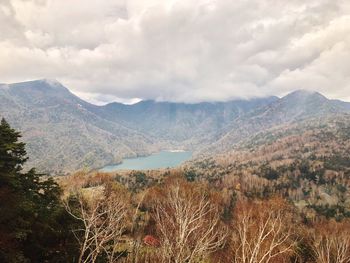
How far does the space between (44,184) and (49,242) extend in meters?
15.1

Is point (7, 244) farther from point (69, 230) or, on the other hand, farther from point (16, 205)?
point (69, 230)

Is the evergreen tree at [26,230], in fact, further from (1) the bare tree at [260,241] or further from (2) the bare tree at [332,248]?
(2) the bare tree at [332,248]

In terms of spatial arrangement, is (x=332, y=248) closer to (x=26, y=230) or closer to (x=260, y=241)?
(x=260, y=241)

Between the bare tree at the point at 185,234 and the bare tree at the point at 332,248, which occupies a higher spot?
the bare tree at the point at 185,234

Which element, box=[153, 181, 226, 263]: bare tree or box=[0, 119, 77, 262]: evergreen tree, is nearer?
box=[153, 181, 226, 263]: bare tree

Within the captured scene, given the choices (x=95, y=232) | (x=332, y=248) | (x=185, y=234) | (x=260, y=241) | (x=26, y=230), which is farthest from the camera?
(x=332, y=248)

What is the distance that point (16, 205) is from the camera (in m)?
20.3

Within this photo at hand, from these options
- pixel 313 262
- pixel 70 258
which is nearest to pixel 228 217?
pixel 313 262

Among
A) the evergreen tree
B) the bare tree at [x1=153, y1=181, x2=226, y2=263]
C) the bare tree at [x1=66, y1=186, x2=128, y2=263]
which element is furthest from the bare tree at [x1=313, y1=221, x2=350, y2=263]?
the evergreen tree

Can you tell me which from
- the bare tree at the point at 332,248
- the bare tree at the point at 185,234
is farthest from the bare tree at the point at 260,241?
the bare tree at the point at 332,248

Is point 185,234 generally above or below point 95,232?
above

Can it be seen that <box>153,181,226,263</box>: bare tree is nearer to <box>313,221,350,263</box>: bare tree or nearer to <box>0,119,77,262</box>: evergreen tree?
<box>0,119,77,262</box>: evergreen tree

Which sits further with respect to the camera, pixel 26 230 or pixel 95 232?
pixel 95 232

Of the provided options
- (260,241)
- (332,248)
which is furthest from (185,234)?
(332,248)
